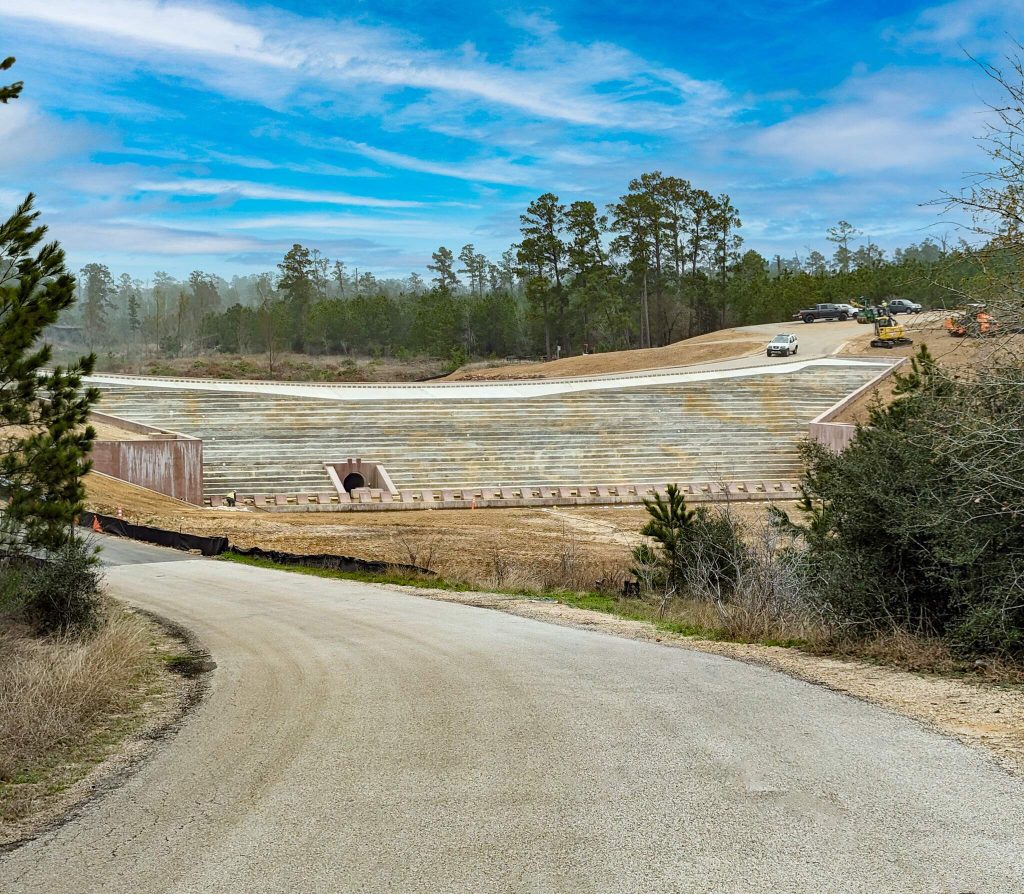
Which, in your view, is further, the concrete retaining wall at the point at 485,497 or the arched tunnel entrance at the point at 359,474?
the arched tunnel entrance at the point at 359,474

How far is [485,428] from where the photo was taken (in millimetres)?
47219

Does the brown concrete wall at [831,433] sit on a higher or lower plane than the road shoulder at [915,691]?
higher

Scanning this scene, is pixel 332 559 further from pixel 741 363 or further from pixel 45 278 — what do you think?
pixel 741 363

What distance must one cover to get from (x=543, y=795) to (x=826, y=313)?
288ft

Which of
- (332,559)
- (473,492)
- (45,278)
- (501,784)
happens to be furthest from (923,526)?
(473,492)

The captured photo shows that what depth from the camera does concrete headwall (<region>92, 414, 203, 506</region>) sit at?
3638cm

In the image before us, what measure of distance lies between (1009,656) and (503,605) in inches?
323

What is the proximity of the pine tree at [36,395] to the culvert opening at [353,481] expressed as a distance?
28.8 meters

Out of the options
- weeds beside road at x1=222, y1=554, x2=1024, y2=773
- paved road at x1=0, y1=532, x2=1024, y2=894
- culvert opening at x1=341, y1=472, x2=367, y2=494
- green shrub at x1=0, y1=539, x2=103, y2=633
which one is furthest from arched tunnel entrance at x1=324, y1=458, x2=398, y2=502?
paved road at x1=0, y1=532, x2=1024, y2=894

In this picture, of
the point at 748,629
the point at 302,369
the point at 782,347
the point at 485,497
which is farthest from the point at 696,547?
the point at 302,369

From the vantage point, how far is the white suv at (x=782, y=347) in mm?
67875

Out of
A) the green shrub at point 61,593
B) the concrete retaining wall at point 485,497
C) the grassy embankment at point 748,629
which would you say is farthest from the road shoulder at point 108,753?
the concrete retaining wall at point 485,497

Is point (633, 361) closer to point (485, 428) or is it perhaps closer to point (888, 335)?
point (888, 335)

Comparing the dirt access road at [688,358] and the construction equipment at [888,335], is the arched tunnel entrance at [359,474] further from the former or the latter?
the construction equipment at [888,335]
